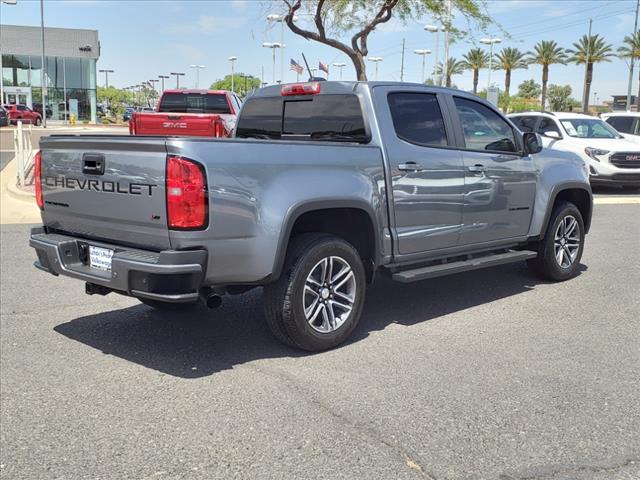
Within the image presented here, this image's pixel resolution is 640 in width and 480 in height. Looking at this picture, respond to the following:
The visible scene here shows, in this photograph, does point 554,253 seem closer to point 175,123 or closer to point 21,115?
point 175,123

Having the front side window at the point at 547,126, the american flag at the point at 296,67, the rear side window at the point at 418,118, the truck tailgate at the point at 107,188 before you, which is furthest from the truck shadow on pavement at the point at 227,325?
the american flag at the point at 296,67

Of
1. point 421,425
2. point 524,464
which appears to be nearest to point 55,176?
point 421,425

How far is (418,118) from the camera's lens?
568 centimetres

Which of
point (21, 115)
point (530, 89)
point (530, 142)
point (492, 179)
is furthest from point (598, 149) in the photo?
point (530, 89)

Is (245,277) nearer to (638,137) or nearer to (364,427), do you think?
(364,427)

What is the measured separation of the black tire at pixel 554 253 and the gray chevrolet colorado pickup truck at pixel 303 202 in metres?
0.27

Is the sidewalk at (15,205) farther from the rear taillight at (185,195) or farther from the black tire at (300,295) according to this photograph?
the rear taillight at (185,195)

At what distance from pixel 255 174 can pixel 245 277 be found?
661 millimetres

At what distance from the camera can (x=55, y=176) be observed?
487 centimetres

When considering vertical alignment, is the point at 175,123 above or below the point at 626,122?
below

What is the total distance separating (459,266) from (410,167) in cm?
104

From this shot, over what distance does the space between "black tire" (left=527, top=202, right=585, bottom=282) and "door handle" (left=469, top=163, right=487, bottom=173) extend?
1.40 meters

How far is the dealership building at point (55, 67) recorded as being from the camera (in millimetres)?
56188

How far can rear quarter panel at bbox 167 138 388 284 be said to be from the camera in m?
4.12
